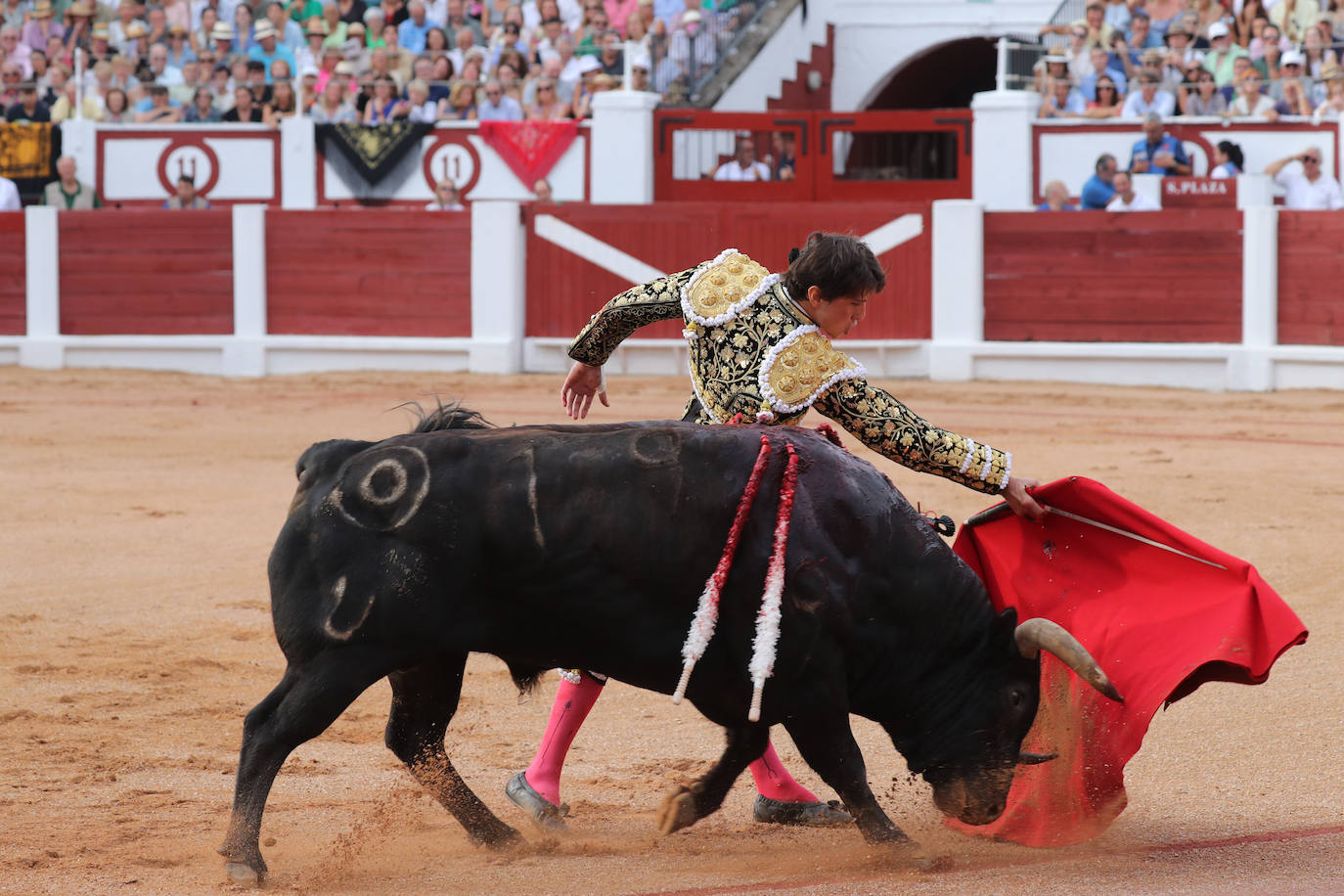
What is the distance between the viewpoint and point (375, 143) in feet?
42.2

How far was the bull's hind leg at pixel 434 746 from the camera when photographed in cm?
284

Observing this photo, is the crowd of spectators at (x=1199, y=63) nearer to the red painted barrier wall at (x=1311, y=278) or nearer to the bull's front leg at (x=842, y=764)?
the red painted barrier wall at (x=1311, y=278)

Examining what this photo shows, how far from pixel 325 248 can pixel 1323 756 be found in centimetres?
939

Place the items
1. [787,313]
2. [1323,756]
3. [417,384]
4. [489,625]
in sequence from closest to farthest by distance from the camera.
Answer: [489,625], [787,313], [1323,756], [417,384]

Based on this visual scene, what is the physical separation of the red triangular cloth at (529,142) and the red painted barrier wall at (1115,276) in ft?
11.4

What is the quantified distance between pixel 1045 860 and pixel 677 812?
0.61 m

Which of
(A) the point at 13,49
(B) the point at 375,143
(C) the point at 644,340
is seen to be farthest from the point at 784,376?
(A) the point at 13,49

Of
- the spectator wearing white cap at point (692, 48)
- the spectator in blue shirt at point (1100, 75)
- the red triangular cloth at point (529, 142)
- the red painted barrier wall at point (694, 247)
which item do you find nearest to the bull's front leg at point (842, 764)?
the red painted barrier wall at point (694, 247)

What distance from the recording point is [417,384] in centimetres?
1088

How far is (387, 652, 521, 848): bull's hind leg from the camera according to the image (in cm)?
284

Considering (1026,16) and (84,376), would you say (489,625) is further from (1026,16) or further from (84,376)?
(1026,16)

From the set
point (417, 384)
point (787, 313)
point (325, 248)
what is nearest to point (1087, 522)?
point (787, 313)

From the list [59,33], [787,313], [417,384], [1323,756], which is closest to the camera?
[787,313]

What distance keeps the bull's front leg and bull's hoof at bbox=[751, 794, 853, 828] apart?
1.20 feet
